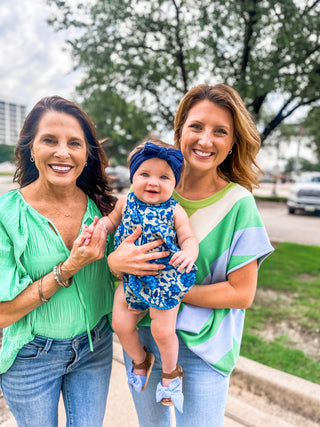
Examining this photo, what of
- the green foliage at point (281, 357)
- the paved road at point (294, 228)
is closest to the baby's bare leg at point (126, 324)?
the green foliage at point (281, 357)

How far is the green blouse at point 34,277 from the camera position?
1.47 metres

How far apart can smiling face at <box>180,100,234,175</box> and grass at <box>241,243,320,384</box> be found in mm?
2637

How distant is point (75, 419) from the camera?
1741 millimetres

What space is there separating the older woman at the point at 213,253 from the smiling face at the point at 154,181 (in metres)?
0.17

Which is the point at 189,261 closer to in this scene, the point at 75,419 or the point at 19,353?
the point at 19,353

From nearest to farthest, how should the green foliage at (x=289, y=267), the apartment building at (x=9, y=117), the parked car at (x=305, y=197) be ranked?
1. the green foliage at (x=289, y=267)
2. the parked car at (x=305, y=197)
3. the apartment building at (x=9, y=117)

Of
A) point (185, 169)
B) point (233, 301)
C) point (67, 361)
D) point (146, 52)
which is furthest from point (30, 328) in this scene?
point (146, 52)

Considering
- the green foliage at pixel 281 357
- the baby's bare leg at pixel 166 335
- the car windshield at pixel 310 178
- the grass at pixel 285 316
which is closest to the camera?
the baby's bare leg at pixel 166 335

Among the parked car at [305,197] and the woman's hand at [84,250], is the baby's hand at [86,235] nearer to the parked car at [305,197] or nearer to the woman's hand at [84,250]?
the woman's hand at [84,250]

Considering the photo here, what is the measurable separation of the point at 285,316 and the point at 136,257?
11.9 feet

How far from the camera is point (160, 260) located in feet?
4.95

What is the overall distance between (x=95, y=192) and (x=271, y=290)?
4195 millimetres

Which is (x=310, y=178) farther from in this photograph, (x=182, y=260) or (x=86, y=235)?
(x=86, y=235)

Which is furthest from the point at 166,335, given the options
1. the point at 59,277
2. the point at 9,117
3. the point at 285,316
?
the point at 9,117
